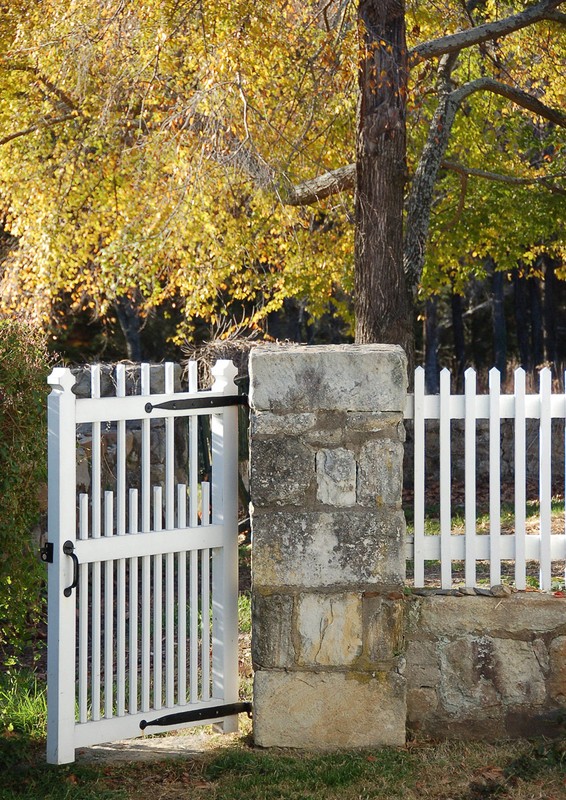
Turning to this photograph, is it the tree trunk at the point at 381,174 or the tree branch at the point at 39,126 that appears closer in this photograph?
the tree trunk at the point at 381,174

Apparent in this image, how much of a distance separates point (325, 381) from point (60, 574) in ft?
4.37

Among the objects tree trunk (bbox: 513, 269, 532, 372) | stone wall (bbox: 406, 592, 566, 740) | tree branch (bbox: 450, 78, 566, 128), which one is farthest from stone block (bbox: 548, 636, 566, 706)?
tree trunk (bbox: 513, 269, 532, 372)

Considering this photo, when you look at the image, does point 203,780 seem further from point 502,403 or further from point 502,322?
point 502,322

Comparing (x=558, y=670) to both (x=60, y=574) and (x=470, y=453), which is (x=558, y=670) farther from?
(x=60, y=574)

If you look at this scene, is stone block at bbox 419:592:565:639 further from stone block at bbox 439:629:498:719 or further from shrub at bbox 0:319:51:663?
shrub at bbox 0:319:51:663

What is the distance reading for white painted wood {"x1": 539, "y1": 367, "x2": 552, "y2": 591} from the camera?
4.20 metres

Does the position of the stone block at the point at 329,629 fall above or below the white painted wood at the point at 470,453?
below

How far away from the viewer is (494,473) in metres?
4.29

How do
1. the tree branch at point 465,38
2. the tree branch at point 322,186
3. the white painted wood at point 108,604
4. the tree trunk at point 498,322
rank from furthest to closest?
the tree trunk at point 498,322 < the tree branch at point 322,186 < the tree branch at point 465,38 < the white painted wood at point 108,604

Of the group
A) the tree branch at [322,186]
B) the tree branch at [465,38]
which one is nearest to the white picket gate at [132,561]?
the tree branch at [465,38]

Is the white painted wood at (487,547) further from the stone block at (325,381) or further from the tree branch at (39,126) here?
the tree branch at (39,126)

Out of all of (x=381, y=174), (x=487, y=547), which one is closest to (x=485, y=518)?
(x=381, y=174)

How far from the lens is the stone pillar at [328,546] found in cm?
408

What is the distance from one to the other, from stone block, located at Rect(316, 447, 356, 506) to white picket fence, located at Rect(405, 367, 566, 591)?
0.32m
